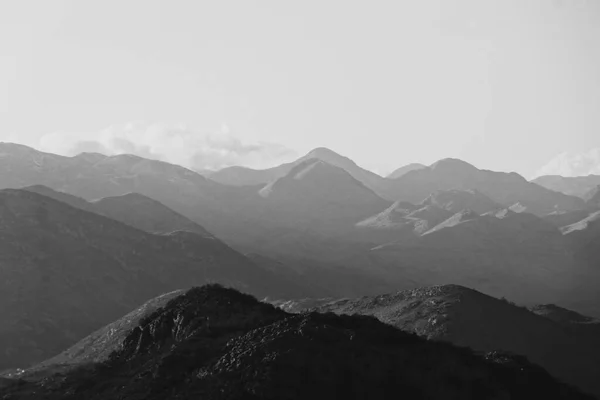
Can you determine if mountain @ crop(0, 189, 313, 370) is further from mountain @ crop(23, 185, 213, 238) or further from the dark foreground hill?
the dark foreground hill

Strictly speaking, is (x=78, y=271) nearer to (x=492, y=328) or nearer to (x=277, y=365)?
(x=492, y=328)

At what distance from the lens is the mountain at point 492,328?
74.8m

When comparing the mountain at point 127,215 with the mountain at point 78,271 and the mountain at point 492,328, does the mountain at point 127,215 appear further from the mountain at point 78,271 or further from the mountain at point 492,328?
the mountain at point 492,328

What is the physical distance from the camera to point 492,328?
78312 mm

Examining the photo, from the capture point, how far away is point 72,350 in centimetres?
8512

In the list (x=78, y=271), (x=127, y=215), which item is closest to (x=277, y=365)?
(x=78, y=271)

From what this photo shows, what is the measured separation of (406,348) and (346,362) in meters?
5.61

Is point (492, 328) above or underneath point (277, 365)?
underneath

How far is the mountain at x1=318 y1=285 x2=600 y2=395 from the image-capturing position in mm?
74812

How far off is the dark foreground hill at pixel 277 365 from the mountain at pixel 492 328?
32.5 metres

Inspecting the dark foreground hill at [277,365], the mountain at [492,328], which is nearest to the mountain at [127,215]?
the mountain at [492,328]

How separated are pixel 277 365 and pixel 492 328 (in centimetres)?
5039

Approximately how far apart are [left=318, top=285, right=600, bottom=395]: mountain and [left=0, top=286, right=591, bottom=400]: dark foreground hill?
107 feet

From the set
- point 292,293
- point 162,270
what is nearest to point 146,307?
point 162,270
